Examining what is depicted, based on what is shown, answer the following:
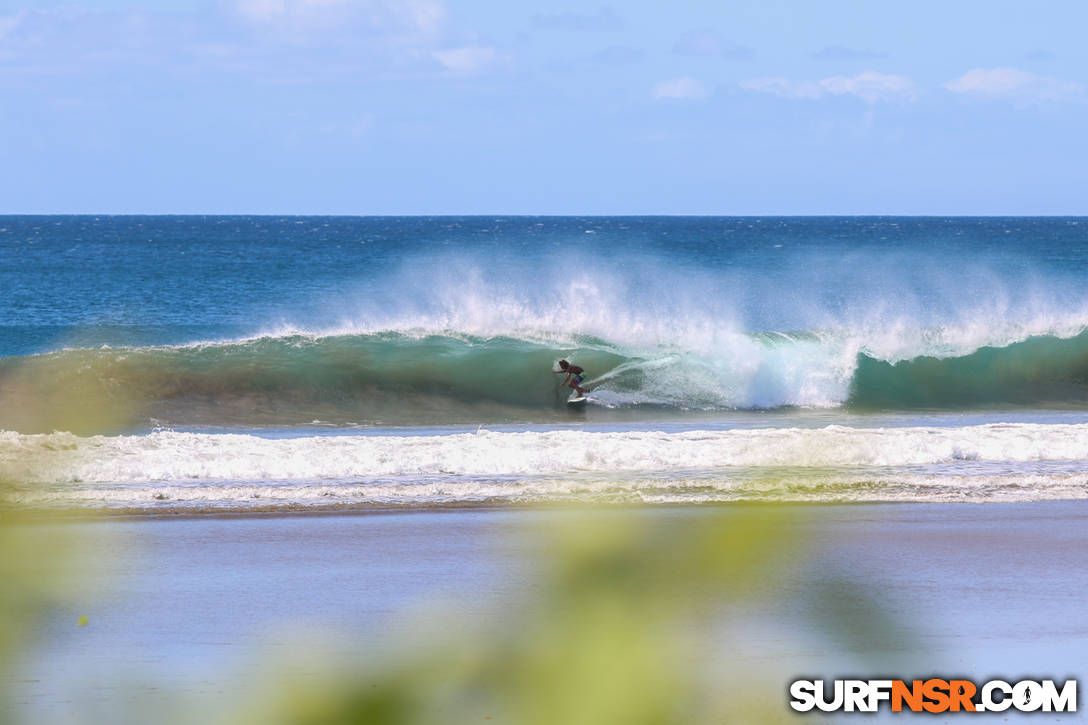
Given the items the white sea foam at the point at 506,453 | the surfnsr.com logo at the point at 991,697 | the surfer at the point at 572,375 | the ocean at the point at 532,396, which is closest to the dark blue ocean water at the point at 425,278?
the ocean at the point at 532,396

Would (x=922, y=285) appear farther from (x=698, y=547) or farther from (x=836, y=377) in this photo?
(x=698, y=547)

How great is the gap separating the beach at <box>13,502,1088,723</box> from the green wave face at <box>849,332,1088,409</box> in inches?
446

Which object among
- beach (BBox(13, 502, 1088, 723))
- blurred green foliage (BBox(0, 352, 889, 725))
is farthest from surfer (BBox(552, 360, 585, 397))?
blurred green foliage (BBox(0, 352, 889, 725))

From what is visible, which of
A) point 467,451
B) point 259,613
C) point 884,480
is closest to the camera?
point 259,613

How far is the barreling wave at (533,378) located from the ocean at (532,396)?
7 cm

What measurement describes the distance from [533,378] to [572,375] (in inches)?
47.1

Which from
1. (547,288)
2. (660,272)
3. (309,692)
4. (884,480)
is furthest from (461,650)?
(660,272)

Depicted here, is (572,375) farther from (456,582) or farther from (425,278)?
(425,278)

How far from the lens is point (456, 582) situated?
7582 mm

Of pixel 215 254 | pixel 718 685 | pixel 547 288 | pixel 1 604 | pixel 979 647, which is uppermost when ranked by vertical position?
pixel 215 254

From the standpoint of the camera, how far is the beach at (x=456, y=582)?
6.54 feet

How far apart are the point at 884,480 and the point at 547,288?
37808 millimetres

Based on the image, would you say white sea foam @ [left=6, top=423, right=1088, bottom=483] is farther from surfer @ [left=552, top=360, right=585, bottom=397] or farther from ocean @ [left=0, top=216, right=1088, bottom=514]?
surfer @ [left=552, top=360, right=585, bottom=397]

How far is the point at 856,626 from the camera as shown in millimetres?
1102
